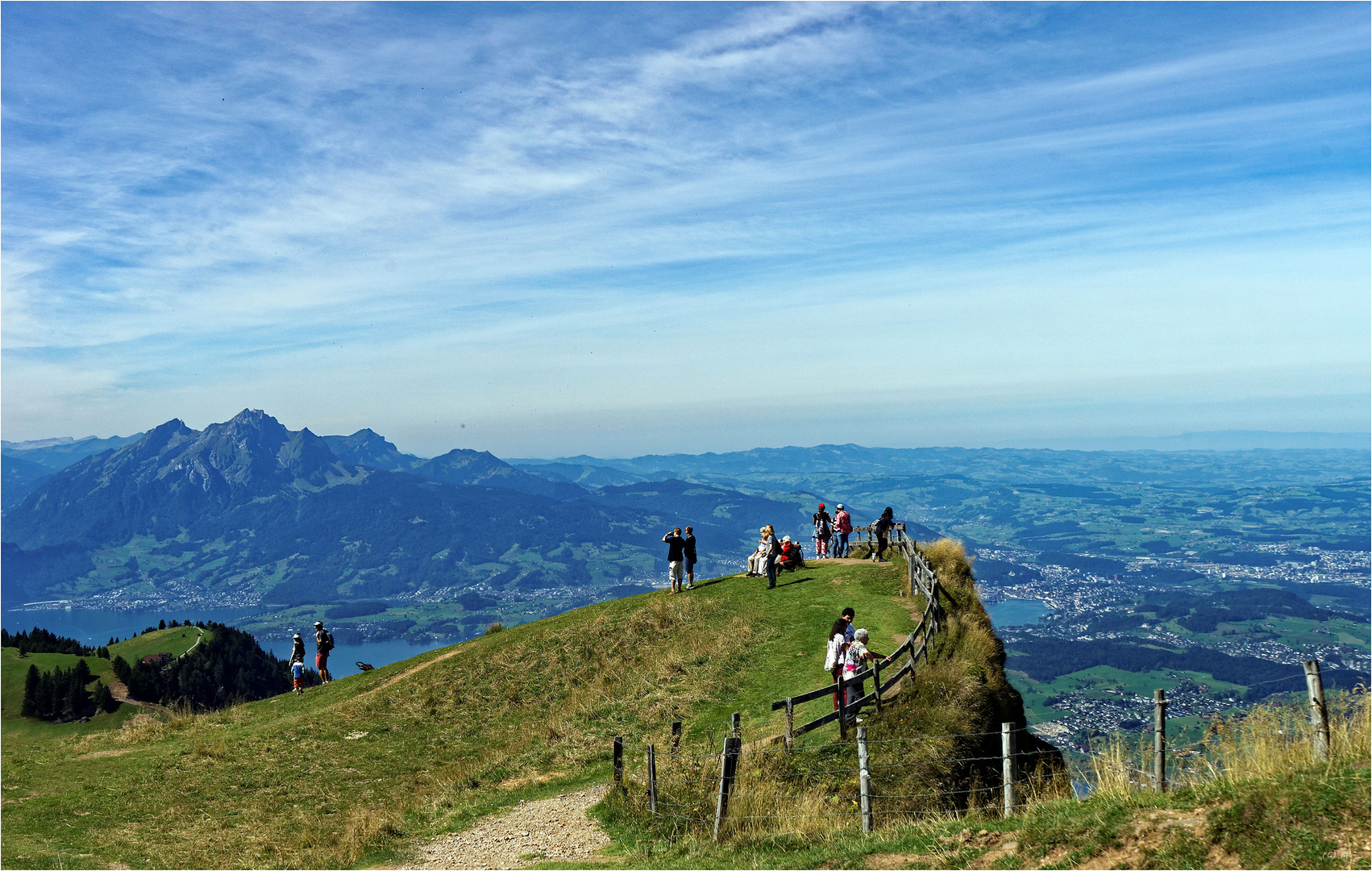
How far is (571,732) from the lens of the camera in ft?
74.6

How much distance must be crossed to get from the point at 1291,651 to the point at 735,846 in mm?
238830

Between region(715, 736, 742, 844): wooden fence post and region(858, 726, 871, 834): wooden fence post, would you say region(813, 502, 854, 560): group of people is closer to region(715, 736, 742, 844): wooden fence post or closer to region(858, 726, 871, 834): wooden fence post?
region(715, 736, 742, 844): wooden fence post

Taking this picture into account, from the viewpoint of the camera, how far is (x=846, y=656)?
696 inches

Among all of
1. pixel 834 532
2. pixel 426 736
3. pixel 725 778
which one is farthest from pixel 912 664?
pixel 834 532

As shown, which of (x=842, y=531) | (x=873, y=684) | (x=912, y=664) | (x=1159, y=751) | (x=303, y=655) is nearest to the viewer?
(x=1159, y=751)

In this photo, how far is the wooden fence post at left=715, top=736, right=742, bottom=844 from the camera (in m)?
14.3

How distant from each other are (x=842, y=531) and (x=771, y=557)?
199 inches

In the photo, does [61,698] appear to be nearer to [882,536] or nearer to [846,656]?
[882,536]

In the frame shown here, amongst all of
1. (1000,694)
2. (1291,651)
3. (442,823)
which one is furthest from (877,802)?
(1291,651)

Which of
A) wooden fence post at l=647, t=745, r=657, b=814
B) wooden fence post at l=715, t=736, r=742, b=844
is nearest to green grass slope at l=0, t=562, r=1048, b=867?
wooden fence post at l=647, t=745, r=657, b=814

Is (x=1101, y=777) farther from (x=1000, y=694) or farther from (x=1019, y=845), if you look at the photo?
(x=1000, y=694)

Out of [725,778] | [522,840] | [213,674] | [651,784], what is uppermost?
[725,778]

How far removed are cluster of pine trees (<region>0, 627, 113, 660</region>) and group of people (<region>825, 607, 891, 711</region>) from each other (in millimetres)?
133998

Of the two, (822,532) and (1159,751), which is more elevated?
(1159,751)
